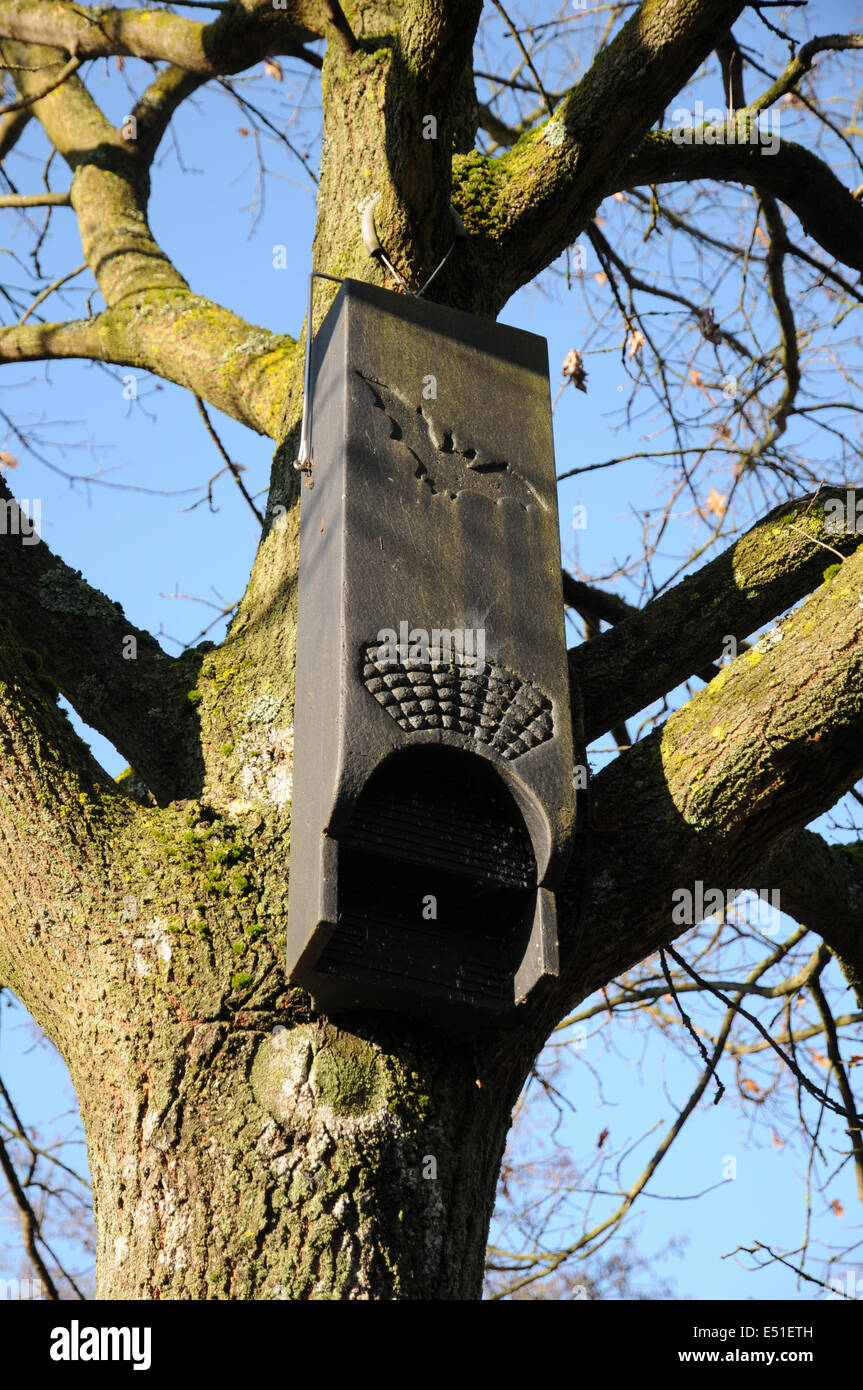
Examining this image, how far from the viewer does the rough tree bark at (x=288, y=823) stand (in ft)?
6.97

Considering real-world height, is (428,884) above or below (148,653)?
below

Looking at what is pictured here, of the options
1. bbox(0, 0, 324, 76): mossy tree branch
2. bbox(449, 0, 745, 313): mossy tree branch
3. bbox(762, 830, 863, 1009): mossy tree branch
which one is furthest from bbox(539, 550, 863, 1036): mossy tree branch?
bbox(0, 0, 324, 76): mossy tree branch

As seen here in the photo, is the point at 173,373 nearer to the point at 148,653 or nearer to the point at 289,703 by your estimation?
the point at 148,653

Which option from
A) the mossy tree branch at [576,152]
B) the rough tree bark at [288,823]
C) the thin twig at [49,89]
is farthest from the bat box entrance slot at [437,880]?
the thin twig at [49,89]

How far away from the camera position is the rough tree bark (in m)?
2.12

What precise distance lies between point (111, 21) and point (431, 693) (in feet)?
9.70

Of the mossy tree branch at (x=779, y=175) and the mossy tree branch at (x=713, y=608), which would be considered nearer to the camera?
the mossy tree branch at (x=713, y=608)

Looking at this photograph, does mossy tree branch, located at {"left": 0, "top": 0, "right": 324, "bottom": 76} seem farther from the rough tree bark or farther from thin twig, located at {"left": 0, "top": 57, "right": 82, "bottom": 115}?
the rough tree bark

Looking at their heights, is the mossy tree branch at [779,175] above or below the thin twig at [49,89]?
below

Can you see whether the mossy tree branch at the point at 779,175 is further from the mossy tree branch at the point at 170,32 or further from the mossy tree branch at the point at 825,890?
the mossy tree branch at the point at 825,890

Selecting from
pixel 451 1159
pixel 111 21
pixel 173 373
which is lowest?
pixel 451 1159

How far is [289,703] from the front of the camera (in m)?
2.62
